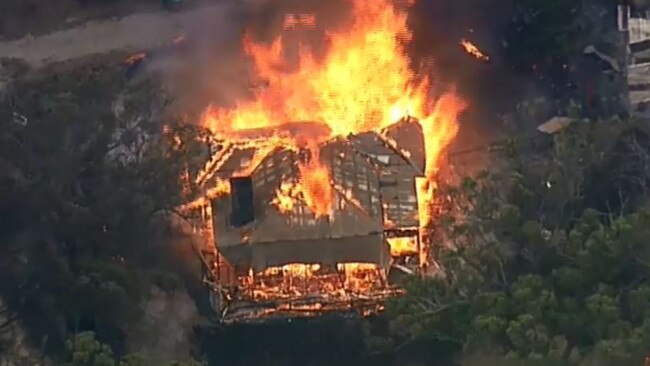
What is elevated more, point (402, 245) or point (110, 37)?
point (110, 37)

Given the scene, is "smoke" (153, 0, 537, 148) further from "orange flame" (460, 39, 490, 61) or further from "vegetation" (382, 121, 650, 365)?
"vegetation" (382, 121, 650, 365)

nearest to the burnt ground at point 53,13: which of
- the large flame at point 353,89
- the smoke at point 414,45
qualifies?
the smoke at point 414,45

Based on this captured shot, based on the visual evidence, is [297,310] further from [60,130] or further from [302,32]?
[302,32]

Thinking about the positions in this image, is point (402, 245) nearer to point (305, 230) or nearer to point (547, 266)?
point (305, 230)

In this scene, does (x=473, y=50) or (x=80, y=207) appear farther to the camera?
(x=473, y=50)

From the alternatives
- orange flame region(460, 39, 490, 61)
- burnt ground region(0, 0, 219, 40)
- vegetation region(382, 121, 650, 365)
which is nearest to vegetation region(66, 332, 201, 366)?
vegetation region(382, 121, 650, 365)

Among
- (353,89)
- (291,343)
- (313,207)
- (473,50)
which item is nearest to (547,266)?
(291,343)

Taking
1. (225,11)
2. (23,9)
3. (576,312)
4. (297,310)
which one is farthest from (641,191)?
(23,9)
